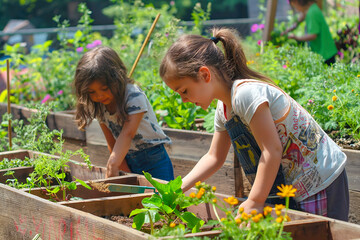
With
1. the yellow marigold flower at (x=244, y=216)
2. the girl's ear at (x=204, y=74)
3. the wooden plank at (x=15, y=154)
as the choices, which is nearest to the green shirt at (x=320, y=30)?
the wooden plank at (x=15, y=154)

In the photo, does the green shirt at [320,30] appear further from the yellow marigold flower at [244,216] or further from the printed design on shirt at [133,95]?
the yellow marigold flower at [244,216]

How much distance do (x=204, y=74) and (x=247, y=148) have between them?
1.40 ft

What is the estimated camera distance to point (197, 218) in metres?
2.51

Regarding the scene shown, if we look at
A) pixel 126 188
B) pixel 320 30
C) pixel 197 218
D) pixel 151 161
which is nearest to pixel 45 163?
pixel 126 188

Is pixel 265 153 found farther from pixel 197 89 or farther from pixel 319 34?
pixel 319 34

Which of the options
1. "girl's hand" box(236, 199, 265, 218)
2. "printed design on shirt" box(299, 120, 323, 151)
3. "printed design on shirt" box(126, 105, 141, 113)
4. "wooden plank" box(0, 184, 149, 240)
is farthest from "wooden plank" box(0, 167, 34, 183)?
"printed design on shirt" box(299, 120, 323, 151)

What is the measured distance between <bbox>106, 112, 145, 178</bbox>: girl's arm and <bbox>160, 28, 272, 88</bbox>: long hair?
100 centimetres

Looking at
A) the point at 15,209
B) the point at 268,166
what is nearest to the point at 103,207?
the point at 15,209

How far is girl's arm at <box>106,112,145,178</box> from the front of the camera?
3443 millimetres

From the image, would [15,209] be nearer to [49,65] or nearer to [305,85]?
[305,85]

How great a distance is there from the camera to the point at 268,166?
2238 millimetres

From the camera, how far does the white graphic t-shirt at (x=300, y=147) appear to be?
7.87 ft

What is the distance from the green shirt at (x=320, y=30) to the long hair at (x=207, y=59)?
4.06 meters

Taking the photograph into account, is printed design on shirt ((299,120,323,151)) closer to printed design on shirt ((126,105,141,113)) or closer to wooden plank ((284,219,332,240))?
wooden plank ((284,219,332,240))
